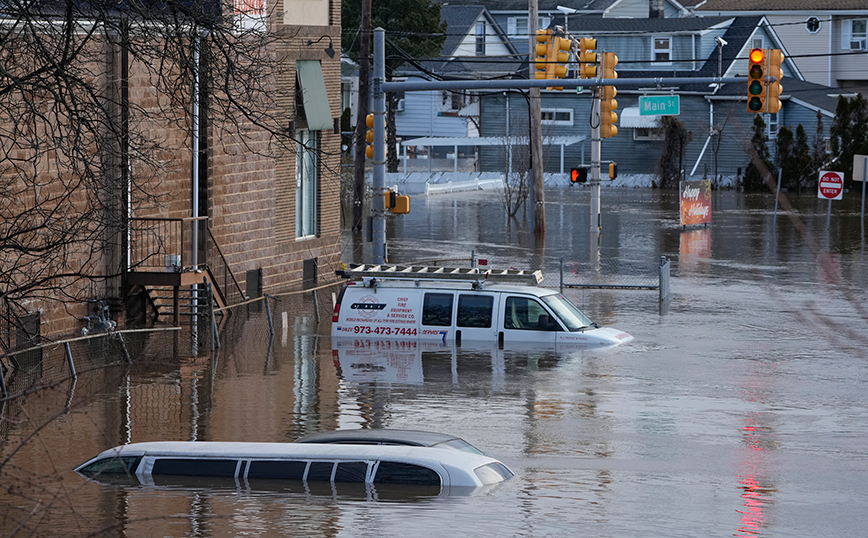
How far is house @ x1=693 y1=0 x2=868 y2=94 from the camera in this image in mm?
77375

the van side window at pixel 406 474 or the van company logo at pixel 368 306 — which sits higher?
the van company logo at pixel 368 306

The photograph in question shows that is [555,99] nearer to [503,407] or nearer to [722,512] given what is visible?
[503,407]

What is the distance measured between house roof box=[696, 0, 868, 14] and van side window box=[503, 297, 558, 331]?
60115mm

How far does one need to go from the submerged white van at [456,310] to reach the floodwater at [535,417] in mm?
399

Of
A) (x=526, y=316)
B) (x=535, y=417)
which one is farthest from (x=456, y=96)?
(x=535, y=417)

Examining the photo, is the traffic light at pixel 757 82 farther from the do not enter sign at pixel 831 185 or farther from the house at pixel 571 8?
the house at pixel 571 8

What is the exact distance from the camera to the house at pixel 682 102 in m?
71.3

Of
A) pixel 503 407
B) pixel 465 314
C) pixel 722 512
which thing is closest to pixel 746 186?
pixel 465 314

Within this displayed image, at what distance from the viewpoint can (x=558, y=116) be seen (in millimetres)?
77562

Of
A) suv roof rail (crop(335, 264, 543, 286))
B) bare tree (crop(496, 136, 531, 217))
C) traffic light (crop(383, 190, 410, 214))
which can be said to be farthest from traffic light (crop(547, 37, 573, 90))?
bare tree (crop(496, 136, 531, 217))

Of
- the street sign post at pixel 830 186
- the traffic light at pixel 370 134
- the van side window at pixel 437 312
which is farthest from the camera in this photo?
the street sign post at pixel 830 186

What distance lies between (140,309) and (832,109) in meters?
51.4

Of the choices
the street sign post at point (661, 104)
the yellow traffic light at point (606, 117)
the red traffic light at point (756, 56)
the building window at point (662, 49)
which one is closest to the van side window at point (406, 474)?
the red traffic light at point (756, 56)

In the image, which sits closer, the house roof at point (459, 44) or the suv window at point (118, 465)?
the suv window at point (118, 465)
